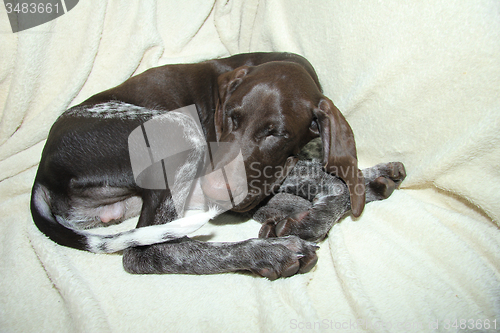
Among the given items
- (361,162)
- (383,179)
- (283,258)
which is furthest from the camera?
(361,162)

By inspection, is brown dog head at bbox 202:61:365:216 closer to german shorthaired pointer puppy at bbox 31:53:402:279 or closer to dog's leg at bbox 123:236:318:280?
german shorthaired pointer puppy at bbox 31:53:402:279

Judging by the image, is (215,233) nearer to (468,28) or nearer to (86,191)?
(86,191)

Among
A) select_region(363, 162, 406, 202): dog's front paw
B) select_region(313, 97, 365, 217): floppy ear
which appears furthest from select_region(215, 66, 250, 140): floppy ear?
select_region(363, 162, 406, 202): dog's front paw

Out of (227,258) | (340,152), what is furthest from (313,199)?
(227,258)

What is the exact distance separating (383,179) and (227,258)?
4.42 ft

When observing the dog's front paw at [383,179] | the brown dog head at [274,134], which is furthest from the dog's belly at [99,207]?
the dog's front paw at [383,179]

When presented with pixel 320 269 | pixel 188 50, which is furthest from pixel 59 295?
pixel 188 50

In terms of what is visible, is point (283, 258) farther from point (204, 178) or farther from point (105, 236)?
point (105, 236)

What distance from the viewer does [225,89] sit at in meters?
2.61

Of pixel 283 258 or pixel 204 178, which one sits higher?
pixel 204 178

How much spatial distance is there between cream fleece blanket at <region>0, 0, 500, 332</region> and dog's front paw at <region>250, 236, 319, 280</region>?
7cm

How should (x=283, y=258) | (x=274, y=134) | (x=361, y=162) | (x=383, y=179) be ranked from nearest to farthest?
(x=283, y=258) < (x=274, y=134) < (x=383, y=179) < (x=361, y=162)

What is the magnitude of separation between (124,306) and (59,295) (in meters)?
0.46

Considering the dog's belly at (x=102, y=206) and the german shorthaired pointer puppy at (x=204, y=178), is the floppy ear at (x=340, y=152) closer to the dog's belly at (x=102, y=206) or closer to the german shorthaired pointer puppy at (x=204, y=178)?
the german shorthaired pointer puppy at (x=204, y=178)
